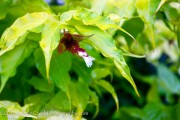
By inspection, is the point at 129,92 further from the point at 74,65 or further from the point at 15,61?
the point at 15,61

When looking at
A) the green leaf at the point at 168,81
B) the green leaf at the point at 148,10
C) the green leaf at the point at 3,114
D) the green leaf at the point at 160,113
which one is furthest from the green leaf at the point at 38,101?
the green leaf at the point at 168,81

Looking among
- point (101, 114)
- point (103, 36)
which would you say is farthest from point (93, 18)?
point (101, 114)

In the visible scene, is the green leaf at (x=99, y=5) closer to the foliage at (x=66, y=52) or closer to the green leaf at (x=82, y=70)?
the foliage at (x=66, y=52)

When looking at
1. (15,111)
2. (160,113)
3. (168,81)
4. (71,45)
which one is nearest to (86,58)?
(71,45)

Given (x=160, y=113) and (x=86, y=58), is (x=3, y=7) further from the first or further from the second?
(x=160, y=113)

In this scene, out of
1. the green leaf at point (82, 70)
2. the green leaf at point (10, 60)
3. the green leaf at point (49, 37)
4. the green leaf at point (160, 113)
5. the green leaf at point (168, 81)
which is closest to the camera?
the green leaf at point (49, 37)
